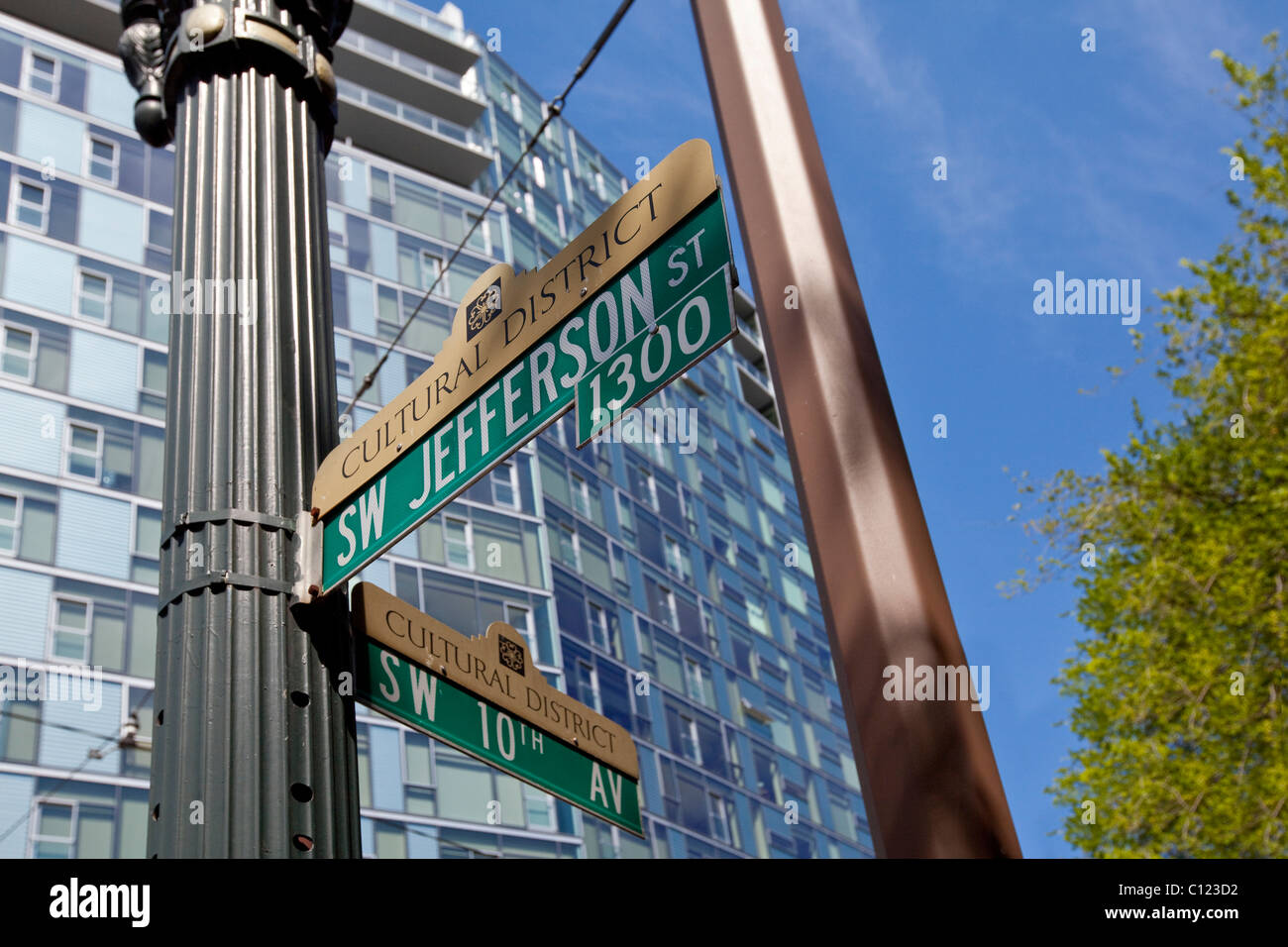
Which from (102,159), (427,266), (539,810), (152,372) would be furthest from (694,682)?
(102,159)

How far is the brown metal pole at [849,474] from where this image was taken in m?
2.25

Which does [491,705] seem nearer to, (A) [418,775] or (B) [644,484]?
(A) [418,775]

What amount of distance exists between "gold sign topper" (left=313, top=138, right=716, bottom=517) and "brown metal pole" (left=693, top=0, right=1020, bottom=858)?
0.52 metres

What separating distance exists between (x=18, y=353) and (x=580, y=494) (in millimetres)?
13919

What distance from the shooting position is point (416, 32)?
1619 inches

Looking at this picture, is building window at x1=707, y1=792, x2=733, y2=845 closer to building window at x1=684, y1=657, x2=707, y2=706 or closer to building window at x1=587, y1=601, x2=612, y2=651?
building window at x1=684, y1=657, x2=707, y2=706

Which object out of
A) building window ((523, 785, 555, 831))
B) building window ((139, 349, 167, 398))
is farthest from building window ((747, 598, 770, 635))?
building window ((139, 349, 167, 398))

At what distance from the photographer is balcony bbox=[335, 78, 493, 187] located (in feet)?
129

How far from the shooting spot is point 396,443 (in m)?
4.19

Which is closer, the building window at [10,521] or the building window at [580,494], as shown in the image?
the building window at [10,521]

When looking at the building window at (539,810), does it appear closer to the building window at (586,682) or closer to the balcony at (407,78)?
the building window at (586,682)

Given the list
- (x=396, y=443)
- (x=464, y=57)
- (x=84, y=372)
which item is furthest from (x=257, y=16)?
(x=464, y=57)

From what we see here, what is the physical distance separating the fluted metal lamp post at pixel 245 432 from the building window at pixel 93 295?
25804mm

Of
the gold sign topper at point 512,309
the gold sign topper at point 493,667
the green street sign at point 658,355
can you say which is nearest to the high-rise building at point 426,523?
the gold sign topper at point 493,667
